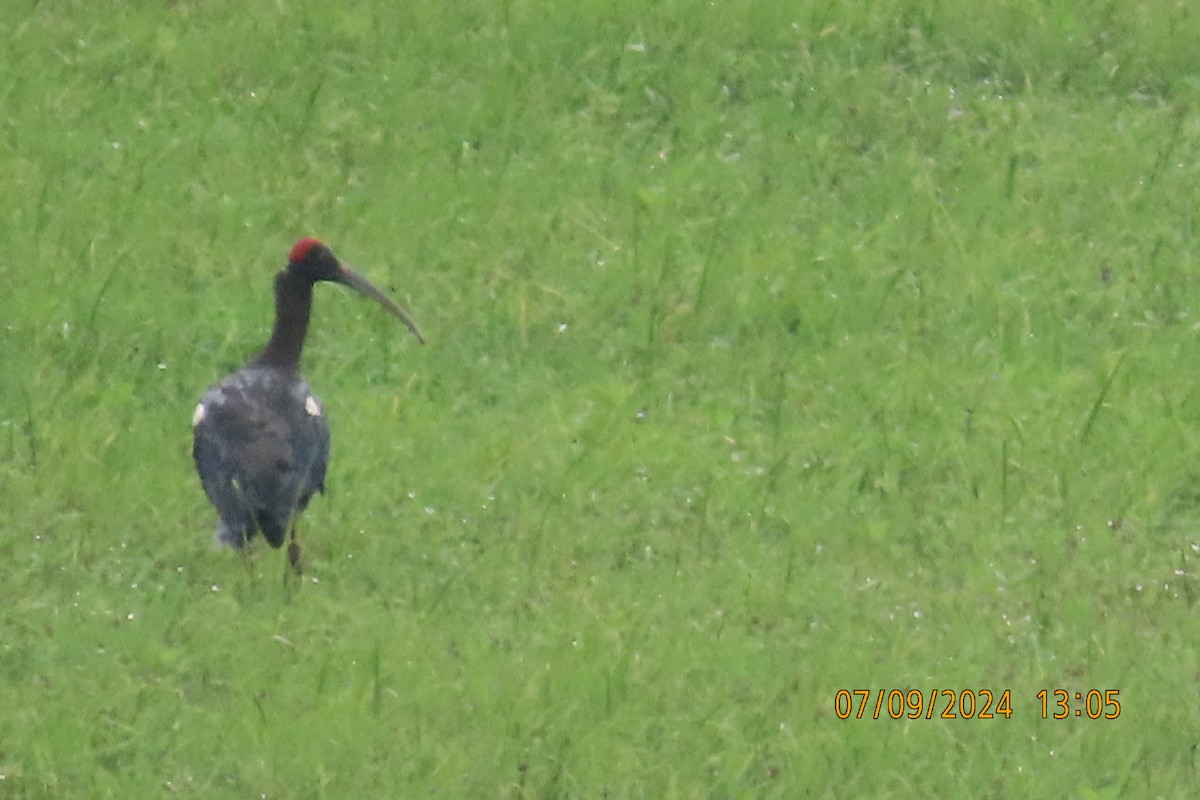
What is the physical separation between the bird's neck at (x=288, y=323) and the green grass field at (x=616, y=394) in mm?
564

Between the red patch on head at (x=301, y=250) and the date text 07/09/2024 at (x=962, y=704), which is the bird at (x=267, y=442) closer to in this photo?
the red patch on head at (x=301, y=250)

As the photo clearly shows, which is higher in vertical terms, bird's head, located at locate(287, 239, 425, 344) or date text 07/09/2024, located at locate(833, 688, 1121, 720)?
bird's head, located at locate(287, 239, 425, 344)

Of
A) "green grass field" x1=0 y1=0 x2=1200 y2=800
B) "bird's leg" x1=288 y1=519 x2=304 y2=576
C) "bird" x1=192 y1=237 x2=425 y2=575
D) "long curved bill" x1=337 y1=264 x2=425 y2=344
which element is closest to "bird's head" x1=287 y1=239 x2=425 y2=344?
"long curved bill" x1=337 y1=264 x2=425 y2=344

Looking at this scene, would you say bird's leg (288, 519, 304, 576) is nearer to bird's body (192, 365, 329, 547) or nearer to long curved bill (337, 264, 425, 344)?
bird's body (192, 365, 329, 547)

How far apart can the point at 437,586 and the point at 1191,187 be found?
611 centimetres

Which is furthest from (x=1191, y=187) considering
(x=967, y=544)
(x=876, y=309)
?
(x=967, y=544)

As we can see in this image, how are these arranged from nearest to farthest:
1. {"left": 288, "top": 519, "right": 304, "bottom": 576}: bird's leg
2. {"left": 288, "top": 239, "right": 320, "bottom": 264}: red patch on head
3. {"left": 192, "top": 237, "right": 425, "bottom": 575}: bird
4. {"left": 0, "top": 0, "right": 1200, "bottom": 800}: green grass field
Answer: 1. {"left": 0, "top": 0, "right": 1200, "bottom": 800}: green grass field
2. {"left": 288, "top": 519, "right": 304, "bottom": 576}: bird's leg
3. {"left": 192, "top": 237, "right": 425, "bottom": 575}: bird
4. {"left": 288, "top": 239, "right": 320, "bottom": 264}: red patch on head

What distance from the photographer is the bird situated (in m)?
9.70

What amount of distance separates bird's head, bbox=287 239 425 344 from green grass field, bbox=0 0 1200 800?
52 cm

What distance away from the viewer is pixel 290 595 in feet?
30.9

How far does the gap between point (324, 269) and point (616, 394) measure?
1521 millimetres

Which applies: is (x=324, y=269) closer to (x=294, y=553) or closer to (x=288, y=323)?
(x=288, y=323)

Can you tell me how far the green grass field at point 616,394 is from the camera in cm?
844

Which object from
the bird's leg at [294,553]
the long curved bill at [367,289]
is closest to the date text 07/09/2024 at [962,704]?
the bird's leg at [294,553]
